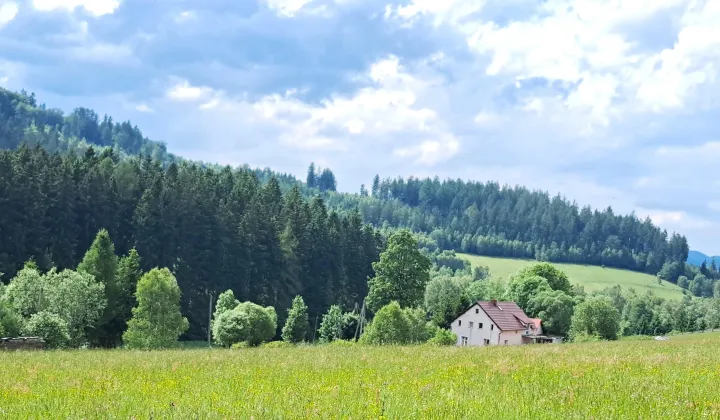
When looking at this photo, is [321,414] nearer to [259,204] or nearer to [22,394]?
[22,394]

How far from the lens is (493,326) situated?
90.2 meters

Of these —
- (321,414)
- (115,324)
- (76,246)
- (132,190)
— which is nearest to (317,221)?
(132,190)

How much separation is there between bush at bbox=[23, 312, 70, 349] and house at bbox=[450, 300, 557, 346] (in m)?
54.6

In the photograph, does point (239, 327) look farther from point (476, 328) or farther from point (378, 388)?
point (378, 388)

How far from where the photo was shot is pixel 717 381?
47.8 ft

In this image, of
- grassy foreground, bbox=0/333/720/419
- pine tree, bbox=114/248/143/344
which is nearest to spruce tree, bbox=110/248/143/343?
pine tree, bbox=114/248/143/344

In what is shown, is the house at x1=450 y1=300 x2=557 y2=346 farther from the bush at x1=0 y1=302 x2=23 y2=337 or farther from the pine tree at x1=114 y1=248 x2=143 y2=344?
the bush at x1=0 y1=302 x2=23 y2=337

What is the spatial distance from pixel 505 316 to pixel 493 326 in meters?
4.03

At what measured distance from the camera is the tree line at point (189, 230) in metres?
83.8

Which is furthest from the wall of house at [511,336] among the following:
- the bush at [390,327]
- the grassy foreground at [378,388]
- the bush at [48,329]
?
the grassy foreground at [378,388]

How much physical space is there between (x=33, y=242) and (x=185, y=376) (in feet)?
238

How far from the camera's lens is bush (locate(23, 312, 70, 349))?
47.7 meters

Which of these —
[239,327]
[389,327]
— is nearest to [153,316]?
[239,327]

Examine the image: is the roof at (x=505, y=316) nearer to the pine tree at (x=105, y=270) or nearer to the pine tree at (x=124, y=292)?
the pine tree at (x=124, y=292)
